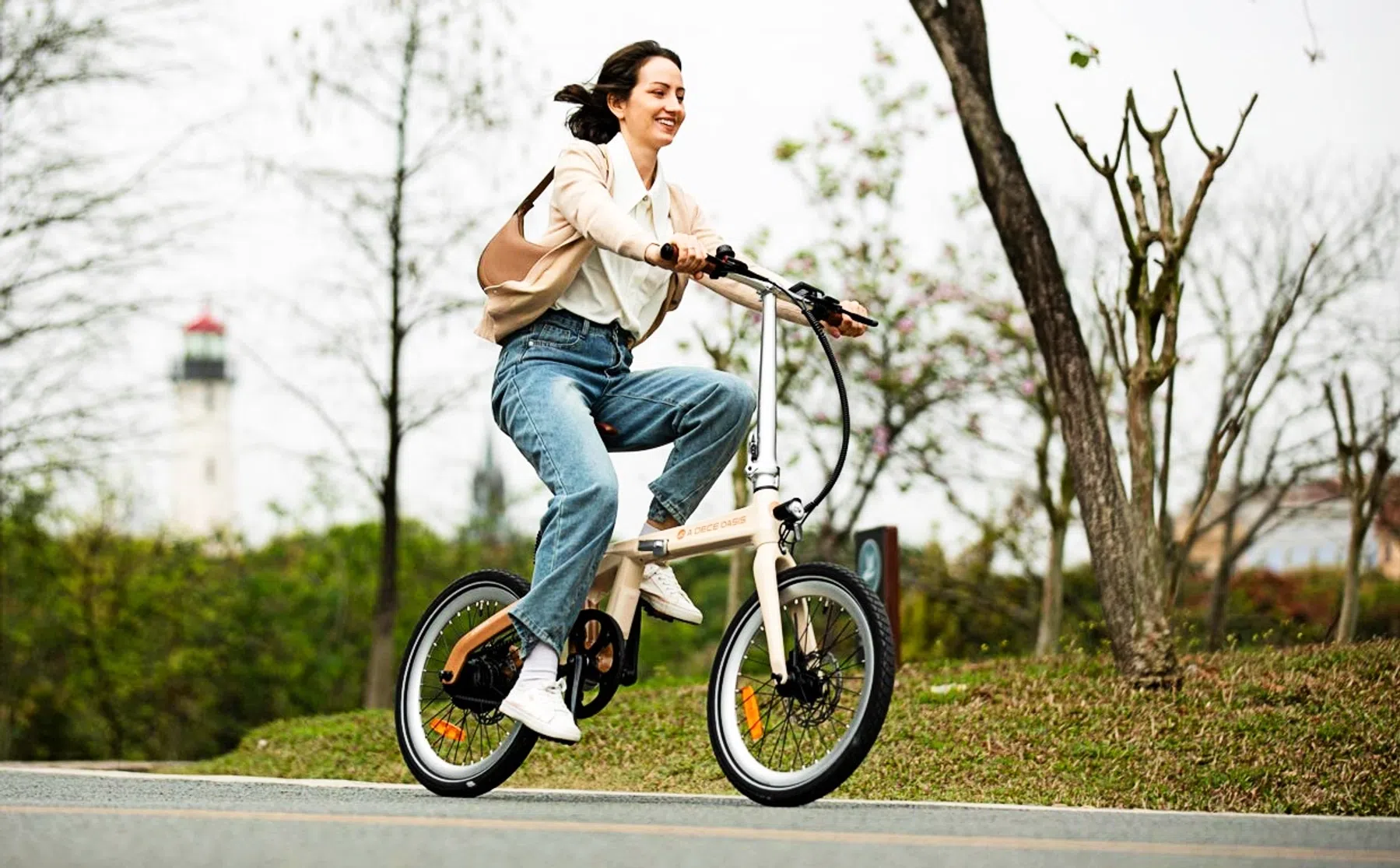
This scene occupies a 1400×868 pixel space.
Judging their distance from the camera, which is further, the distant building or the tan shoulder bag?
the distant building

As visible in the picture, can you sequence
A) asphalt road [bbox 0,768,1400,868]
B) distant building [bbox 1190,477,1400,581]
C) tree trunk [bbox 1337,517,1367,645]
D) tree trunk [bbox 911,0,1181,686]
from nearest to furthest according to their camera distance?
asphalt road [bbox 0,768,1400,868] → tree trunk [bbox 911,0,1181,686] → tree trunk [bbox 1337,517,1367,645] → distant building [bbox 1190,477,1400,581]

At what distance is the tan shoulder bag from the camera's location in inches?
196

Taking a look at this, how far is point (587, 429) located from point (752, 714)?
911 mm

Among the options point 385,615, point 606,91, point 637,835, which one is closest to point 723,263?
point 606,91

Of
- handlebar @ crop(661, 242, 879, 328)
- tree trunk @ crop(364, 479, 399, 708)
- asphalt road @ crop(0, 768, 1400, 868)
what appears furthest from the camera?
tree trunk @ crop(364, 479, 399, 708)

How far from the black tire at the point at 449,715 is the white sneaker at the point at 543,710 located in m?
0.24

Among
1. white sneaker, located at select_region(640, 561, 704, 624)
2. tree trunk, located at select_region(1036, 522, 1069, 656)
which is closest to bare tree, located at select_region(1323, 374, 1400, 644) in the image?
tree trunk, located at select_region(1036, 522, 1069, 656)

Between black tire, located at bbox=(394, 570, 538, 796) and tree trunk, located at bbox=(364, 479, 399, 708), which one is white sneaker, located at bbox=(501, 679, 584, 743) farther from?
tree trunk, located at bbox=(364, 479, 399, 708)

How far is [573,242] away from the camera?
4926 mm

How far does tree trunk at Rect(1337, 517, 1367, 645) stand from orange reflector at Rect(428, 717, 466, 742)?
8.40 metres

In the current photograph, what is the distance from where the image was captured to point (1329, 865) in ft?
10.2

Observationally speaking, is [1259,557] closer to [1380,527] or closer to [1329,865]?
[1380,527]

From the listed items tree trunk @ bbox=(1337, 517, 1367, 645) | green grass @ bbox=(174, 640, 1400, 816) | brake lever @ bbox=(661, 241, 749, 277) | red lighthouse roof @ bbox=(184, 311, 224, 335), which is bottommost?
green grass @ bbox=(174, 640, 1400, 816)

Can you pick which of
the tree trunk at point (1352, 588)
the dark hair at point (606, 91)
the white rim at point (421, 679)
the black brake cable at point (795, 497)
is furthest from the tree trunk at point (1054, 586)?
the black brake cable at point (795, 497)
